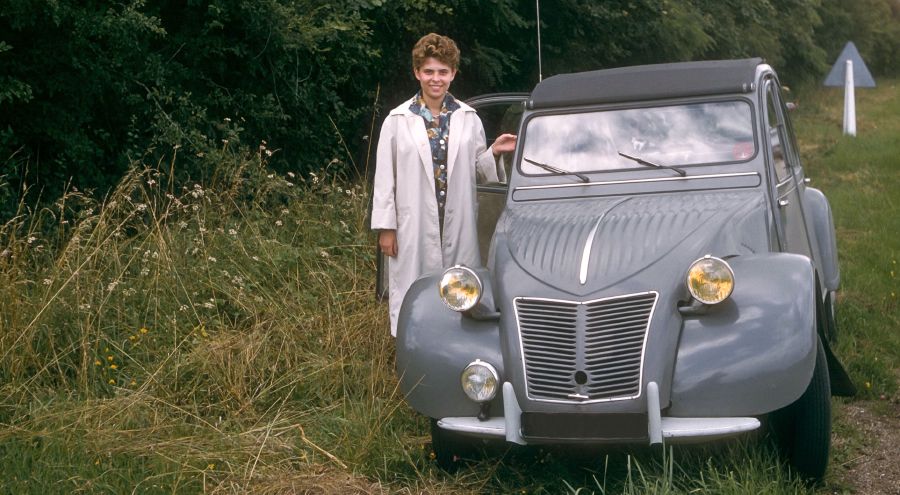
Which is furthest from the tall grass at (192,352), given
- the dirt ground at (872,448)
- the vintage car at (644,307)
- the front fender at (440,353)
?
the dirt ground at (872,448)

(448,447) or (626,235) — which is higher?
(626,235)

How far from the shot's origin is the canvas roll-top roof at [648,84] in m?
5.84

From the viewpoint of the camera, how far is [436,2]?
11016 mm

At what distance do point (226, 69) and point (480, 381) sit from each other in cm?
540

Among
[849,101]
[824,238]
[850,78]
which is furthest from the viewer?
[849,101]

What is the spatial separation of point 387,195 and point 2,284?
2.01 meters

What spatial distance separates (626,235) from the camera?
5023 mm

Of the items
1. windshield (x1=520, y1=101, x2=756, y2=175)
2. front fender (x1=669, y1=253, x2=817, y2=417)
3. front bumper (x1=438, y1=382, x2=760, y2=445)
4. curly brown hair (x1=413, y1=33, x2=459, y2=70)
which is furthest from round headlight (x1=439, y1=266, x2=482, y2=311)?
curly brown hair (x1=413, y1=33, x2=459, y2=70)

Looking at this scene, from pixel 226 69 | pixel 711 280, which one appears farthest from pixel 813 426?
pixel 226 69

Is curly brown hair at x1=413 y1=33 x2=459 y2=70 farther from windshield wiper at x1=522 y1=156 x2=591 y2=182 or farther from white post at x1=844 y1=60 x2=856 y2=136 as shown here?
white post at x1=844 y1=60 x2=856 y2=136

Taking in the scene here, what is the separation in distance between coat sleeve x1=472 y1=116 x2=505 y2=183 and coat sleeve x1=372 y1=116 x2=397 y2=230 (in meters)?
0.43

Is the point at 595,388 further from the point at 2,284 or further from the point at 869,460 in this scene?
the point at 2,284

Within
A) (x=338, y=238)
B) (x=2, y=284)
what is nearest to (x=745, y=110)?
(x=338, y=238)

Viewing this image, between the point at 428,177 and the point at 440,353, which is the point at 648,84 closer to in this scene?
the point at 428,177
